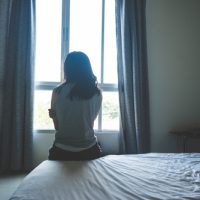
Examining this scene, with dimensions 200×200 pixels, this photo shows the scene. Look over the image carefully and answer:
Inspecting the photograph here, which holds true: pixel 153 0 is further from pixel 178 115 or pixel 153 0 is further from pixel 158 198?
pixel 158 198

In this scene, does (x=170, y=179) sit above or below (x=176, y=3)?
below

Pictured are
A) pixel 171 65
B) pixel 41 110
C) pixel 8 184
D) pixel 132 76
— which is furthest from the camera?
pixel 171 65

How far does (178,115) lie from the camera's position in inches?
144

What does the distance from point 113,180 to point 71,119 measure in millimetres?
490

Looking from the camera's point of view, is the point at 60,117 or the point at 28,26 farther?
Answer: the point at 28,26

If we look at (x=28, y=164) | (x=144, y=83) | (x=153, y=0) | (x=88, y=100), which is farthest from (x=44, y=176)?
(x=153, y=0)

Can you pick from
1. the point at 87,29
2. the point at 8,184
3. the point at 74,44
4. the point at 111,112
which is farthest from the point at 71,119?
the point at 87,29

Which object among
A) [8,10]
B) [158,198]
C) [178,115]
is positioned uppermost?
[8,10]

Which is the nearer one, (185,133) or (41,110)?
(185,133)

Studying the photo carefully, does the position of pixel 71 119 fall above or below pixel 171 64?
below

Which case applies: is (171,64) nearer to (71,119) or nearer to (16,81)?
(16,81)

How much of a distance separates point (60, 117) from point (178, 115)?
242 cm

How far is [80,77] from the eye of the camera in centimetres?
166

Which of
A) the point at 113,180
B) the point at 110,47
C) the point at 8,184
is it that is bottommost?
the point at 8,184
